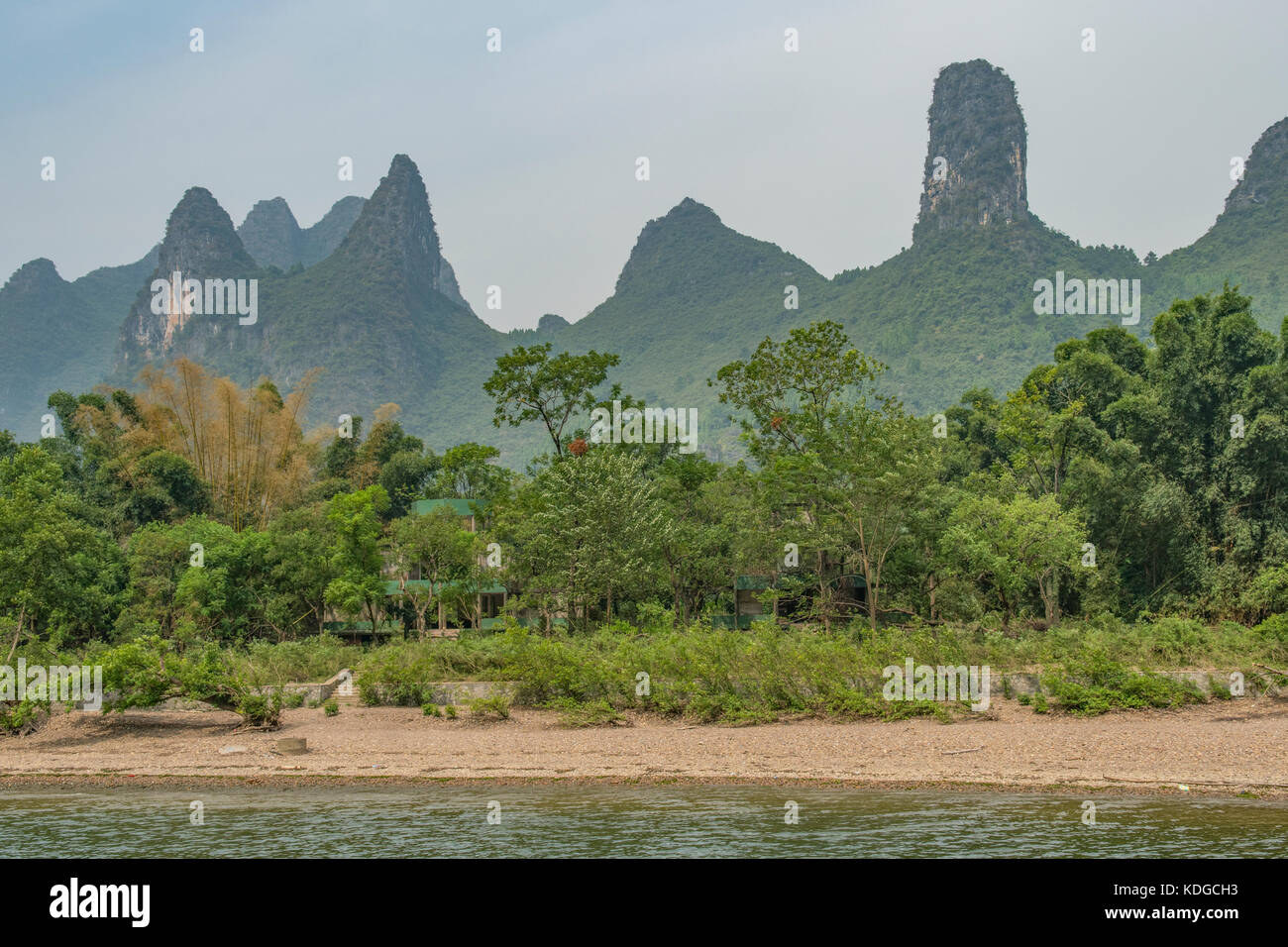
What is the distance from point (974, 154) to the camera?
154m

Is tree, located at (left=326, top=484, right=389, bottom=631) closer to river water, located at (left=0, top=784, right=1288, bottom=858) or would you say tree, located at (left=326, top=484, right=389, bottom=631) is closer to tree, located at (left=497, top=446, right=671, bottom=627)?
tree, located at (left=497, top=446, right=671, bottom=627)

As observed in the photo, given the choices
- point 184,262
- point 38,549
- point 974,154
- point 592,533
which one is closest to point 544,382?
point 592,533

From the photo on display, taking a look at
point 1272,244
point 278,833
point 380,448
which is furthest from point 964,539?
point 1272,244

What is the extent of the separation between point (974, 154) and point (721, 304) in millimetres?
42180

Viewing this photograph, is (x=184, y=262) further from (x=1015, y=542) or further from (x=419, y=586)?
(x=1015, y=542)

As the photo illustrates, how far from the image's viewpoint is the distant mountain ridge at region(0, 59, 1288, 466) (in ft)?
382

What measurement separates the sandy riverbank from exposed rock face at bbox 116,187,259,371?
172307 millimetres

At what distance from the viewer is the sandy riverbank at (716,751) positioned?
685 inches

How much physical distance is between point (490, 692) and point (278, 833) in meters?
9.24

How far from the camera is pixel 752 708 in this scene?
2236 centimetres

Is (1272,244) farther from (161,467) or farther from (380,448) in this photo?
(161,467)

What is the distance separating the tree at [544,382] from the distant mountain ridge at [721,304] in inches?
2598

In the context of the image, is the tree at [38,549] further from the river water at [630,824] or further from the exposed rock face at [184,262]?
the exposed rock face at [184,262]
